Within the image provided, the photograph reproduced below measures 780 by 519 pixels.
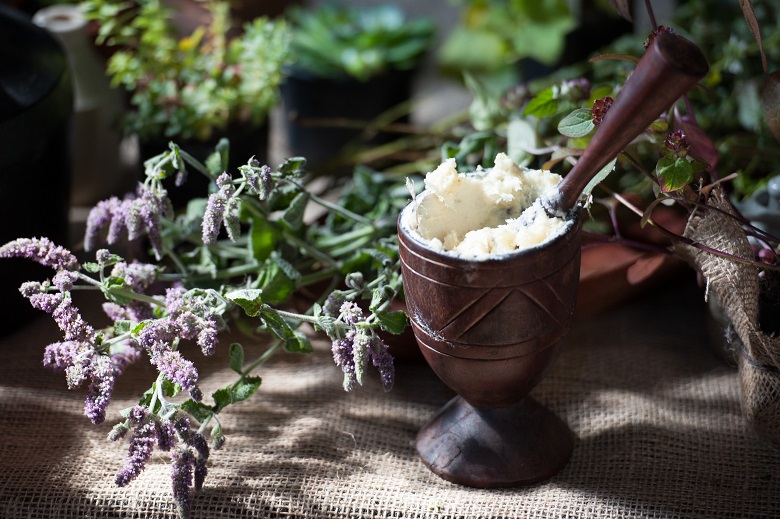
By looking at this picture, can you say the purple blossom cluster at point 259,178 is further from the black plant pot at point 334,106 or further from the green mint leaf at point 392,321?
the black plant pot at point 334,106

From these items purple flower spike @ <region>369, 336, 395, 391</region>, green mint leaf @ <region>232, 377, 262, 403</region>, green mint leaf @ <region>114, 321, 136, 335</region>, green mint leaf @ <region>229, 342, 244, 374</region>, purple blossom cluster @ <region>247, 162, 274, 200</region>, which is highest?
purple blossom cluster @ <region>247, 162, 274, 200</region>

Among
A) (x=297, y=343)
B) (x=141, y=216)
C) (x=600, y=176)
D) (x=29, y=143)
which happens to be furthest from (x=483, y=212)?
(x=29, y=143)

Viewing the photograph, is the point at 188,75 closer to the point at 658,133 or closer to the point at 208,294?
the point at 208,294

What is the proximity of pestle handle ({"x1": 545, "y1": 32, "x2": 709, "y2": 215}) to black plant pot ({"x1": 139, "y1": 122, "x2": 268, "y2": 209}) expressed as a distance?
1.83 feet

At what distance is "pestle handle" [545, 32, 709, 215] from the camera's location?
0.62 meters

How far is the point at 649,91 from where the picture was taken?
0.63 metres

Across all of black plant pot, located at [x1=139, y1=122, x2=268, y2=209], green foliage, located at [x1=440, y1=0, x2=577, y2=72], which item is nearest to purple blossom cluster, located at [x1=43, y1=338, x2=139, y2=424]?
black plant pot, located at [x1=139, y1=122, x2=268, y2=209]

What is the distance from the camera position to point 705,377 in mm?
950

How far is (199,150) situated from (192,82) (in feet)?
0.35

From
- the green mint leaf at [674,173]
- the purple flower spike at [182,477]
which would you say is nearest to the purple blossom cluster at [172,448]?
the purple flower spike at [182,477]

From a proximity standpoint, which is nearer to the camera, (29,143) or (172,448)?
(172,448)

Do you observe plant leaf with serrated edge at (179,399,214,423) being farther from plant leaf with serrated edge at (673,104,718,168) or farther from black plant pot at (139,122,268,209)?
plant leaf with serrated edge at (673,104,718,168)

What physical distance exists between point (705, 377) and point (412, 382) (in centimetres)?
31

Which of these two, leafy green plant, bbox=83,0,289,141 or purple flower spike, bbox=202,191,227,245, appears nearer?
purple flower spike, bbox=202,191,227,245
